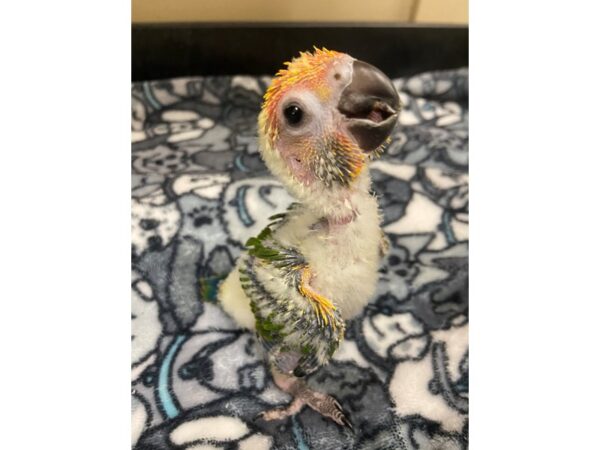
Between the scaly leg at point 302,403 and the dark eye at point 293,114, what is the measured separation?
0.45 meters

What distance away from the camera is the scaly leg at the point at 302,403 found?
32.8 inches

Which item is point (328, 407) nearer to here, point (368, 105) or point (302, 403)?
point (302, 403)

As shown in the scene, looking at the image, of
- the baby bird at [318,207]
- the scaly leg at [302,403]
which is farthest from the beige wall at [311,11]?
the scaly leg at [302,403]

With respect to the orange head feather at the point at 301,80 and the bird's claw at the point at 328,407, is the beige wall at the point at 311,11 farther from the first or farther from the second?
the bird's claw at the point at 328,407

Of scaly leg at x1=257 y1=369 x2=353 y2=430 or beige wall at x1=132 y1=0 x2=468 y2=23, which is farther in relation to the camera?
beige wall at x1=132 y1=0 x2=468 y2=23

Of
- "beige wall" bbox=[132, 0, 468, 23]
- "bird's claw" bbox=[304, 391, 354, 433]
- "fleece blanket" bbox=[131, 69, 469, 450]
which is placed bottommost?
"bird's claw" bbox=[304, 391, 354, 433]

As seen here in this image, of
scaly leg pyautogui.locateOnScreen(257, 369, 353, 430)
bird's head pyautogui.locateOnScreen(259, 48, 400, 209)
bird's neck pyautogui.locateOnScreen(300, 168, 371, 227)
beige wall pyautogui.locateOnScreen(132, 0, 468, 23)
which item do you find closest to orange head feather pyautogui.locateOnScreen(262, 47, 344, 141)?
bird's head pyautogui.locateOnScreen(259, 48, 400, 209)

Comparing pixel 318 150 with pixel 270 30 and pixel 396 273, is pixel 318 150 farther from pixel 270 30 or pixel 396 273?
pixel 270 30

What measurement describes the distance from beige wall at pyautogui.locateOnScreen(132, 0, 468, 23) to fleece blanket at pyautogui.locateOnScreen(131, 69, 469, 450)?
34cm

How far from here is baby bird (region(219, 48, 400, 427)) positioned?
2.07 ft

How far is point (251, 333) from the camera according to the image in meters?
0.97

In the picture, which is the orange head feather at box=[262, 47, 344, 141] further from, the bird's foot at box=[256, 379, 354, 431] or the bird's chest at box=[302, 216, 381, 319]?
the bird's foot at box=[256, 379, 354, 431]

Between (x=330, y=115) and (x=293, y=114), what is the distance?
2.0 inches
